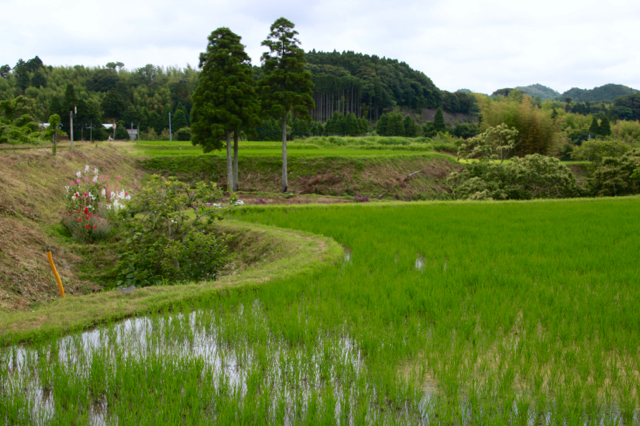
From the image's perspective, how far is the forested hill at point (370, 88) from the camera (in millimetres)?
72812

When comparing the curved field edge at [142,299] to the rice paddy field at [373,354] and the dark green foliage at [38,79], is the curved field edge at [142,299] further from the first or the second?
the dark green foliage at [38,79]

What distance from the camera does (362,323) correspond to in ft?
13.7

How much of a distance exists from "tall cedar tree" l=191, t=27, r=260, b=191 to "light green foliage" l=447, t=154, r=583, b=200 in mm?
11354

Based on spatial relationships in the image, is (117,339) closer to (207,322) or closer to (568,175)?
(207,322)

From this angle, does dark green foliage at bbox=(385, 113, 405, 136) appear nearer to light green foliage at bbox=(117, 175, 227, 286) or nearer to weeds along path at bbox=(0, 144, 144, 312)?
weeds along path at bbox=(0, 144, 144, 312)

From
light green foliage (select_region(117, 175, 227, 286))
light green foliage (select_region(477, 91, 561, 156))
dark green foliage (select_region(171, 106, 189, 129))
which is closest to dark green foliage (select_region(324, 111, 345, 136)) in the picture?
dark green foliage (select_region(171, 106, 189, 129))

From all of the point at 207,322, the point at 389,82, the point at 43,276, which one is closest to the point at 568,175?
the point at 207,322

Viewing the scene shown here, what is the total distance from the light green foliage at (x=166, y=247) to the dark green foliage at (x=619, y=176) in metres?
20.1

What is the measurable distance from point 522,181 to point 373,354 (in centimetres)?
1679

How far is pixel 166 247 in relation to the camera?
7219 mm

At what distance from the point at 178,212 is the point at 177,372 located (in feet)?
17.6

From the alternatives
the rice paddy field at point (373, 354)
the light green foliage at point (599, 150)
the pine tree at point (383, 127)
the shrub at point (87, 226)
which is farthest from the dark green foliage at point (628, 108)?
the shrub at point (87, 226)

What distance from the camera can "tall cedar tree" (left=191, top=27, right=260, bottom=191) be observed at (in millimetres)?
19281

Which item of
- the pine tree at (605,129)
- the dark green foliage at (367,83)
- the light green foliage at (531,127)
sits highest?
the dark green foliage at (367,83)
